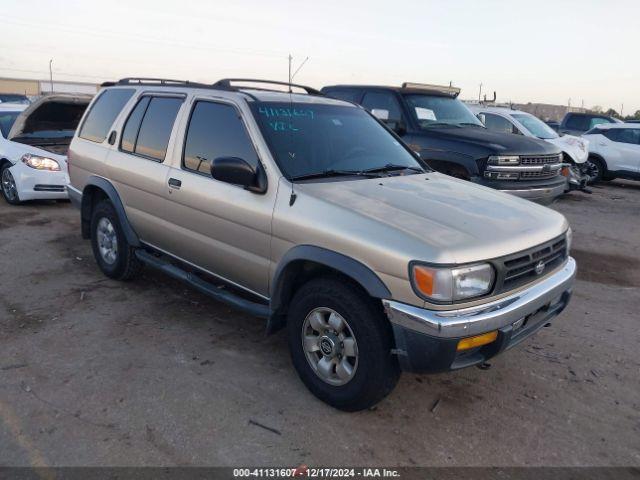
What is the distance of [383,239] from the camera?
9.43 ft

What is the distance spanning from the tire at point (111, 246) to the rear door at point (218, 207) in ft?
2.72

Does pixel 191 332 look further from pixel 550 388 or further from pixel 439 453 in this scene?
pixel 550 388

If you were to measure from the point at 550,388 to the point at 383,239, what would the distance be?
175 centimetres

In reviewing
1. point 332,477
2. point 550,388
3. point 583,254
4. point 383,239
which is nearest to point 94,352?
point 332,477

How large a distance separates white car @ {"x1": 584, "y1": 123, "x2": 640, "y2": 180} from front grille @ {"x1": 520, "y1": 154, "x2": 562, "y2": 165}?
663 centimetres

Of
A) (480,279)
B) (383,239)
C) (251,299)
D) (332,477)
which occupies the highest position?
(383,239)

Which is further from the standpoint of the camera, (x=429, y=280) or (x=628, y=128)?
(x=628, y=128)

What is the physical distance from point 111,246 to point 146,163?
45.2 inches

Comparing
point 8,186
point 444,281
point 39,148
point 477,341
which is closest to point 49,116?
point 39,148

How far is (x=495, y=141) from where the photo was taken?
7480 millimetres

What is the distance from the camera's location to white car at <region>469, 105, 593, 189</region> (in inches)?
437

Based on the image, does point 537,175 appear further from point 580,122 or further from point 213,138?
point 580,122

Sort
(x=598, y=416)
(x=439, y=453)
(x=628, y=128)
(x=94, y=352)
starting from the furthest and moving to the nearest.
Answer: (x=628, y=128)
(x=94, y=352)
(x=598, y=416)
(x=439, y=453)

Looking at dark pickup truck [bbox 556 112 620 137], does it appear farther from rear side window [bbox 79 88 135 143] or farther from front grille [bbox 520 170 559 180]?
rear side window [bbox 79 88 135 143]
